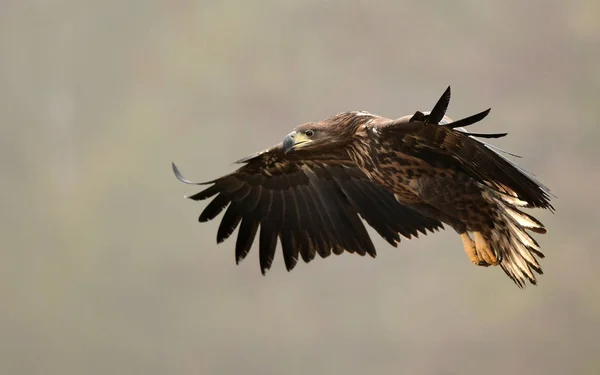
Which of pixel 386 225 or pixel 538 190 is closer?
pixel 538 190

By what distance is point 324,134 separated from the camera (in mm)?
4684

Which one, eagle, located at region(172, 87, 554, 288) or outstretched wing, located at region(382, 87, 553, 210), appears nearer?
outstretched wing, located at region(382, 87, 553, 210)

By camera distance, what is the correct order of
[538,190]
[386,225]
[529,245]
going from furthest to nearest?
1. [386,225]
2. [529,245]
3. [538,190]

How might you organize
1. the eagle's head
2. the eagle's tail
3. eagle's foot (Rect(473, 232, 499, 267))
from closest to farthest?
the eagle's tail < eagle's foot (Rect(473, 232, 499, 267)) < the eagle's head

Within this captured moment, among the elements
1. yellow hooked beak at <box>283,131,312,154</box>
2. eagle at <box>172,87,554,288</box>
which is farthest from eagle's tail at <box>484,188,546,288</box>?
yellow hooked beak at <box>283,131,312,154</box>

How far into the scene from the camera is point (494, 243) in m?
4.51

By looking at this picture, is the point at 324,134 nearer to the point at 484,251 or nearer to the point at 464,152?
the point at 464,152

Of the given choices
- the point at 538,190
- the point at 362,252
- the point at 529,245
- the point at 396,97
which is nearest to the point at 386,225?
the point at 362,252

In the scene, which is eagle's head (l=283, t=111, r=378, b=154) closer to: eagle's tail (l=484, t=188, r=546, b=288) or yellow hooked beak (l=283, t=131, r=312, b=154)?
yellow hooked beak (l=283, t=131, r=312, b=154)

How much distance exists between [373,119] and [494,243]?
88 cm

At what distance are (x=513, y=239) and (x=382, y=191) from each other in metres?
A: 0.97

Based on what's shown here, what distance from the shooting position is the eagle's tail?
432 centimetres

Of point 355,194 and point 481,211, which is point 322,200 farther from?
point 481,211

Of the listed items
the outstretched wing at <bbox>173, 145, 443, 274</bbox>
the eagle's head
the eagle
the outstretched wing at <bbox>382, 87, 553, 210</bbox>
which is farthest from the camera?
the outstretched wing at <bbox>173, 145, 443, 274</bbox>
